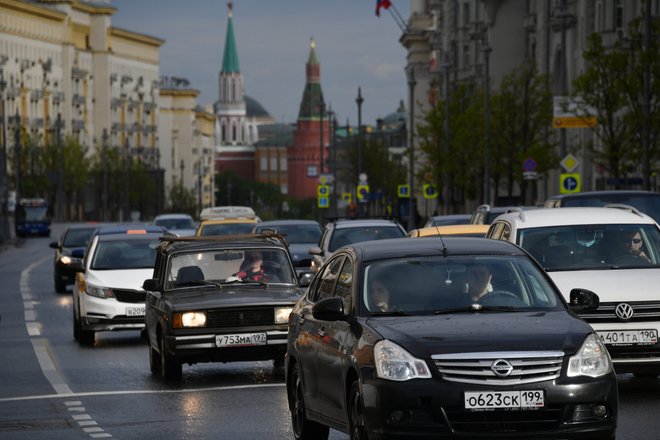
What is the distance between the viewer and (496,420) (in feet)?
34.9

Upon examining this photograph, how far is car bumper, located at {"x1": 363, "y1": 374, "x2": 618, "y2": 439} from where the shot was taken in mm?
10617

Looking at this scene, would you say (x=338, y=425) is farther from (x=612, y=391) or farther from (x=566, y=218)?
(x=566, y=218)

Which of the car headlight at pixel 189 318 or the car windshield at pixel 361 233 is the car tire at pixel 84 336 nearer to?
the car headlight at pixel 189 318

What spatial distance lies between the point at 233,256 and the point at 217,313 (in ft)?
4.97

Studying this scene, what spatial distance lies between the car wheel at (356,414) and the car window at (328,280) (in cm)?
136

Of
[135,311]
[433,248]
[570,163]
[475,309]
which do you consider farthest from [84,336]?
[570,163]

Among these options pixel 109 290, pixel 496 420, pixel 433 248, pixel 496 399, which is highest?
pixel 433 248

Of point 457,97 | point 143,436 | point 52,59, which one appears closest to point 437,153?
point 457,97

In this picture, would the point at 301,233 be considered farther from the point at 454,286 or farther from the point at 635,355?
the point at 454,286

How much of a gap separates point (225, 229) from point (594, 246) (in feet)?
74.2

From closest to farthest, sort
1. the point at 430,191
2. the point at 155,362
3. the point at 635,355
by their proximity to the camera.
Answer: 1. the point at 635,355
2. the point at 155,362
3. the point at 430,191

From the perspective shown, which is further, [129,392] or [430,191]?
[430,191]

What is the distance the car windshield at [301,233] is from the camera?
36.5 metres

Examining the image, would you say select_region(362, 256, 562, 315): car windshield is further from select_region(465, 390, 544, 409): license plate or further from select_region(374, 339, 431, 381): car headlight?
select_region(465, 390, 544, 409): license plate
